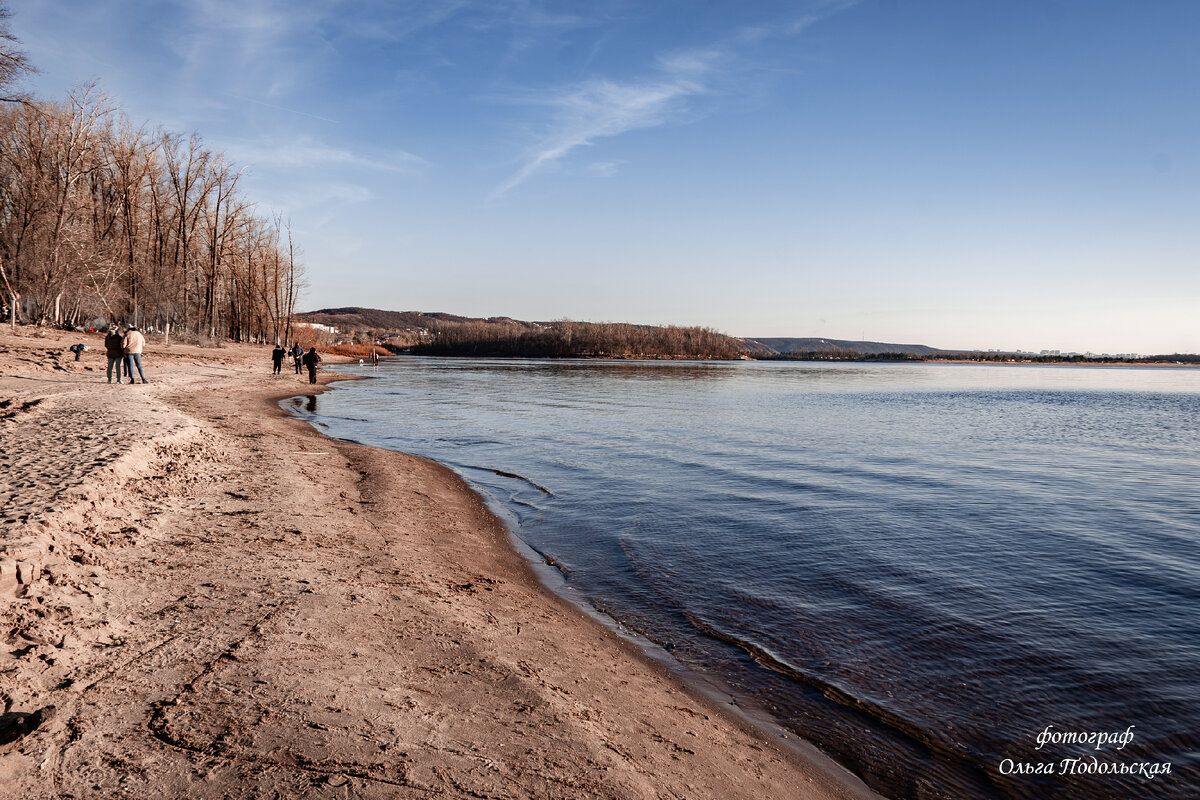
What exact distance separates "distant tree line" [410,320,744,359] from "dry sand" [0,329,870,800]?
170 m

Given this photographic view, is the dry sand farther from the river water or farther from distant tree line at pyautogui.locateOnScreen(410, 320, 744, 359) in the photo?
distant tree line at pyautogui.locateOnScreen(410, 320, 744, 359)

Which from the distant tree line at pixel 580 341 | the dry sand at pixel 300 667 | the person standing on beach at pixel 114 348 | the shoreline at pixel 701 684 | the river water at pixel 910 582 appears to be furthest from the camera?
the distant tree line at pixel 580 341

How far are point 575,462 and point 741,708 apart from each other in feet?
41.4

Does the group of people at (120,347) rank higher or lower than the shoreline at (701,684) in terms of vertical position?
higher

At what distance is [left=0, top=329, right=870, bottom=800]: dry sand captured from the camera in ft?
12.3

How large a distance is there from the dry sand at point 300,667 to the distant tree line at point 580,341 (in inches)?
6674

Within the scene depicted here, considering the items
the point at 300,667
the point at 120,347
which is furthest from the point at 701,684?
the point at 120,347

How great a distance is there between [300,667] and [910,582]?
305 inches

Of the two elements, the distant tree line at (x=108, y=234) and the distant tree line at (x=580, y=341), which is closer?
the distant tree line at (x=108, y=234)

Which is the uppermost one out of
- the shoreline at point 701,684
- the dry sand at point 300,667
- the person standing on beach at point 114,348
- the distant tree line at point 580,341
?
the distant tree line at point 580,341

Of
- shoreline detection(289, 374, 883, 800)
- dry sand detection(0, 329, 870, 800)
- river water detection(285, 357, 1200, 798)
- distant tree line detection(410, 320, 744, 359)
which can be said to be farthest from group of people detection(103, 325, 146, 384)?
distant tree line detection(410, 320, 744, 359)

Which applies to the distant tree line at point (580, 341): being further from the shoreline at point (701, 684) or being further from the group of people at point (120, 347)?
the shoreline at point (701, 684)

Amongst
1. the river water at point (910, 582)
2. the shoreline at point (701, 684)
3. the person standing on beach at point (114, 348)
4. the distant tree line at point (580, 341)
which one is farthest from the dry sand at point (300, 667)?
the distant tree line at point (580, 341)

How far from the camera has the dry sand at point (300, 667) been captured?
12.3 feet
